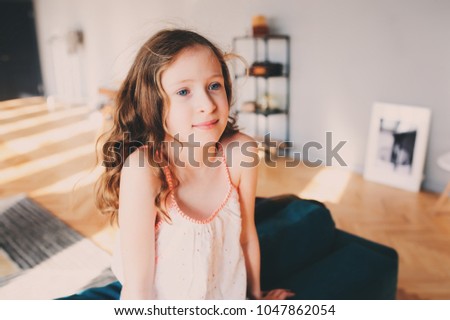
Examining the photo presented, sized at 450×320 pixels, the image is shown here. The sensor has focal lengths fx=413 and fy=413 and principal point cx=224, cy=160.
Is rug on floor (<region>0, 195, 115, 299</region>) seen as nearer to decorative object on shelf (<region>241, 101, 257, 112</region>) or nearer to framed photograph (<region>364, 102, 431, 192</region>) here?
decorative object on shelf (<region>241, 101, 257, 112</region>)

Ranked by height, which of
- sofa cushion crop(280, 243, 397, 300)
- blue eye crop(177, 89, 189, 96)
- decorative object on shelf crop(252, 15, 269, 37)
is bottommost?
sofa cushion crop(280, 243, 397, 300)

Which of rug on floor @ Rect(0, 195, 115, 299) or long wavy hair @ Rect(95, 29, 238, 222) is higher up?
long wavy hair @ Rect(95, 29, 238, 222)

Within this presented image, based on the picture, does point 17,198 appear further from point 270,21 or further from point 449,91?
point 449,91

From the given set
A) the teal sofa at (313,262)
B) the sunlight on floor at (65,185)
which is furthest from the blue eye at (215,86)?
the sunlight on floor at (65,185)

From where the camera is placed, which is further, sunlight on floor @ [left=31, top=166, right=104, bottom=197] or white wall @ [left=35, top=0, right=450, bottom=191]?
sunlight on floor @ [left=31, top=166, right=104, bottom=197]

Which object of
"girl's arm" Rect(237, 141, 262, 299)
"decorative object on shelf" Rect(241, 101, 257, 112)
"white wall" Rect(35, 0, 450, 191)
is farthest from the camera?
"decorative object on shelf" Rect(241, 101, 257, 112)

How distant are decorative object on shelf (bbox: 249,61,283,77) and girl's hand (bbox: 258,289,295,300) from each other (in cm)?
297

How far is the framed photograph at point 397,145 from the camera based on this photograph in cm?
318

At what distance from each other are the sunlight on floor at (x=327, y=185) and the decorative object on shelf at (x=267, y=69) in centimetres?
100

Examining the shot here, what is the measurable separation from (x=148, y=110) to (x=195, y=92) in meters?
0.11

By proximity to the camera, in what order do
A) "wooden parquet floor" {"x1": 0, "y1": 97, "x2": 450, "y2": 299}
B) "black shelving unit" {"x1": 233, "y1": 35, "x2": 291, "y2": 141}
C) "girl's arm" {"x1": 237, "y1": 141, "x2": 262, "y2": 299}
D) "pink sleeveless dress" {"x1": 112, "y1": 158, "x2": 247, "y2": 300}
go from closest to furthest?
"pink sleeveless dress" {"x1": 112, "y1": 158, "x2": 247, "y2": 300} → "girl's arm" {"x1": 237, "y1": 141, "x2": 262, "y2": 299} → "wooden parquet floor" {"x1": 0, "y1": 97, "x2": 450, "y2": 299} → "black shelving unit" {"x1": 233, "y1": 35, "x2": 291, "y2": 141}

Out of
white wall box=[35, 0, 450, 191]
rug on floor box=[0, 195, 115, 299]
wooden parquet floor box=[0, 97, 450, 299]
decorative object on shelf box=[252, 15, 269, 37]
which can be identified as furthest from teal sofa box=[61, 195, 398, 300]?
decorative object on shelf box=[252, 15, 269, 37]

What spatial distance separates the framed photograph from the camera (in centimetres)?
318

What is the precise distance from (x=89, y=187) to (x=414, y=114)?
8.64ft
